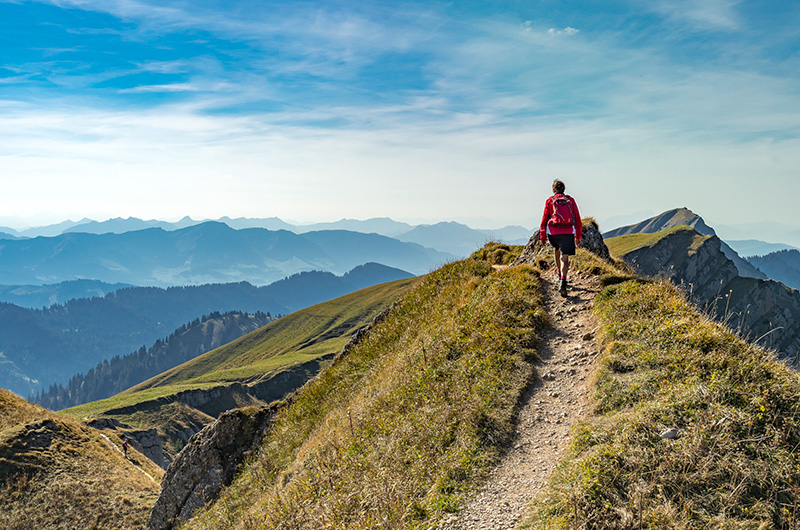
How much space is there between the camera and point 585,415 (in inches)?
372

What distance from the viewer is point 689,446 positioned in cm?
701

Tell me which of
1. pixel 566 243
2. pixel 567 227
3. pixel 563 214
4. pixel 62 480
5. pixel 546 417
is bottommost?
pixel 62 480

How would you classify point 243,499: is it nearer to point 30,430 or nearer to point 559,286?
point 559,286

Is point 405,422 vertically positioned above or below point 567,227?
below

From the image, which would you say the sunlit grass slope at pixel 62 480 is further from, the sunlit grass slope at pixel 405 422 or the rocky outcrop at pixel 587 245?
the rocky outcrop at pixel 587 245

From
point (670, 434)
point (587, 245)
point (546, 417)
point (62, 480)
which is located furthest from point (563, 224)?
point (62, 480)

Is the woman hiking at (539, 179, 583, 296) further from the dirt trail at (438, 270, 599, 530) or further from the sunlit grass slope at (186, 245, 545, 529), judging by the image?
the sunlit grass slope at (186, 245, 545, 529)

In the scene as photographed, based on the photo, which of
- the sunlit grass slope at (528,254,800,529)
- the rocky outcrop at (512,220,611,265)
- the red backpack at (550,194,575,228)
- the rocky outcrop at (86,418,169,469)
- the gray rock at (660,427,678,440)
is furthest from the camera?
the rocky outcrop at (86,418,169,469)

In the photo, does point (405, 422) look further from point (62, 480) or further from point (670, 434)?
point (62, 480)

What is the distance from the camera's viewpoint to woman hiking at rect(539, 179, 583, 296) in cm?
1511

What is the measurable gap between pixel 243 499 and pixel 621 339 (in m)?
13.4

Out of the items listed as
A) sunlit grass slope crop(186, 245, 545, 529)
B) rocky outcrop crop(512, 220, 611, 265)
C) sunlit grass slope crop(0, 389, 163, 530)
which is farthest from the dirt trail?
sunlit grass slope crop(0, 389, 163, 530)

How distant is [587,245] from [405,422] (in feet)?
45.2

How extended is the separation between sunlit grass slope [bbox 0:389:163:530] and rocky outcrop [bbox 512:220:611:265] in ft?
85.7
